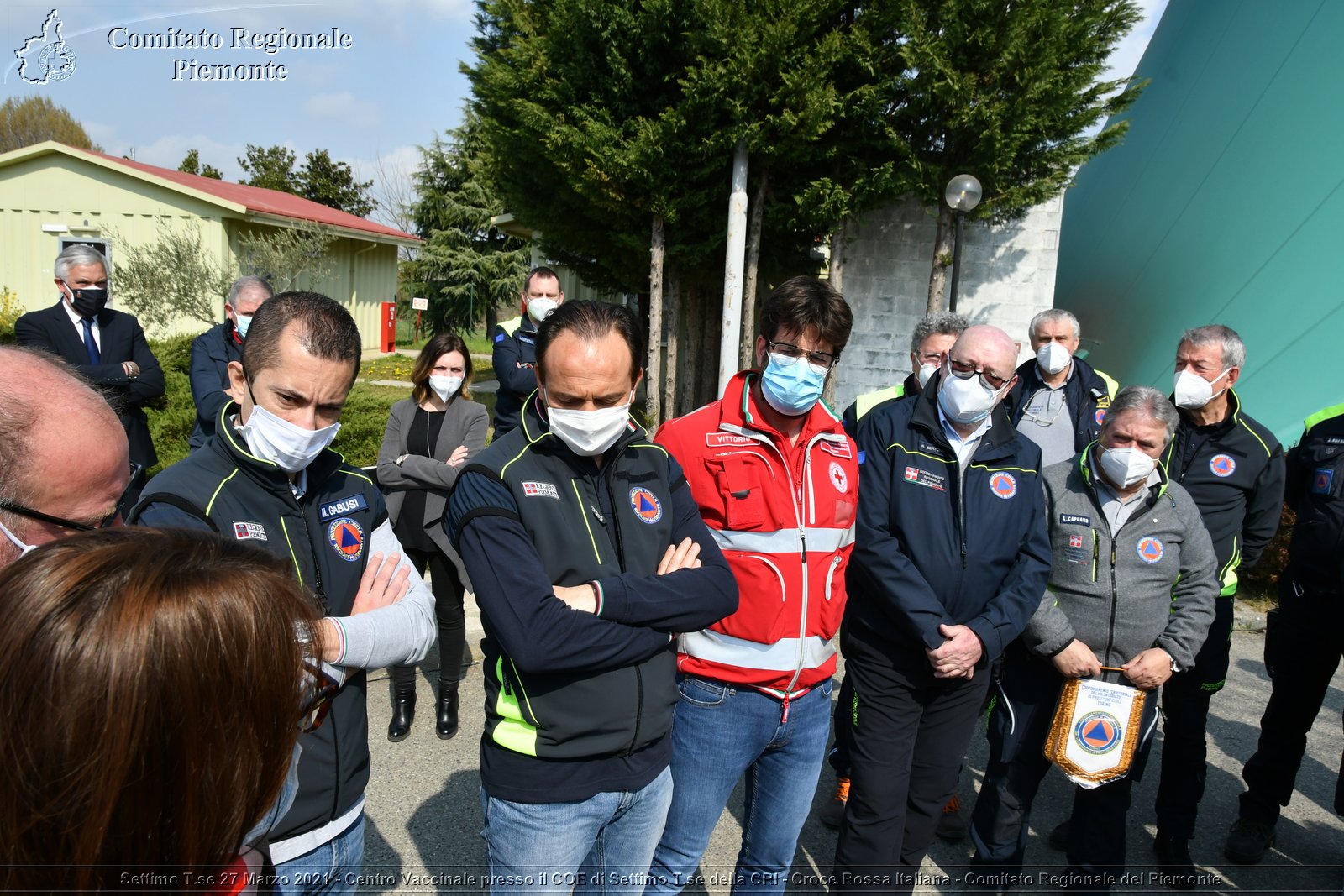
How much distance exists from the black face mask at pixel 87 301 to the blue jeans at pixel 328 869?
4277 mm

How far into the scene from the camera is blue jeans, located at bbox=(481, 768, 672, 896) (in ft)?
6.50

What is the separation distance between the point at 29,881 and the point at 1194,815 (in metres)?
4.20

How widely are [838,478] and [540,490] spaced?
3.70 ft

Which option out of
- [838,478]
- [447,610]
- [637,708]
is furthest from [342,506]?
[447,610]

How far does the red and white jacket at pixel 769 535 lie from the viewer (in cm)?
251

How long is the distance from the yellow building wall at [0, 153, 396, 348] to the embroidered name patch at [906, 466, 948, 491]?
19.0m

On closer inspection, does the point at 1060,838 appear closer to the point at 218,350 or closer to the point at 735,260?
the point at 218,350

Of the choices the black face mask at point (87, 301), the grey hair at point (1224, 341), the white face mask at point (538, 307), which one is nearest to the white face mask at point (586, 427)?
the grey hair at point (1224, 341)

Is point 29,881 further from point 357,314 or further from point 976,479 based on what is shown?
point 357,314

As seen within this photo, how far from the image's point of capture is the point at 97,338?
5.07 metres

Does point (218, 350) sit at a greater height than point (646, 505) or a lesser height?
greater

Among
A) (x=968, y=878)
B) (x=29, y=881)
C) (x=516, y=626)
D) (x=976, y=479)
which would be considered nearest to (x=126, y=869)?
(x=29, y=881)

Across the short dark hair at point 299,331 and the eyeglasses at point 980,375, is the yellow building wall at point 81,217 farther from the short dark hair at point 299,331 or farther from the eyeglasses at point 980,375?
the eyeglasses at point 980,375

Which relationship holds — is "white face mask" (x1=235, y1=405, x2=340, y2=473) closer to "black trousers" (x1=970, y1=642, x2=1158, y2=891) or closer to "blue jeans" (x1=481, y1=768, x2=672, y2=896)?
"blue jeans" (x1=481, y1=768, x2=672, y2=896)
